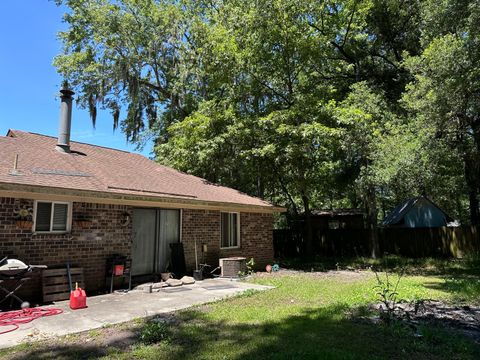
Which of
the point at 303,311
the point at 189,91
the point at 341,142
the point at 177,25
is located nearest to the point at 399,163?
the point at 341,142

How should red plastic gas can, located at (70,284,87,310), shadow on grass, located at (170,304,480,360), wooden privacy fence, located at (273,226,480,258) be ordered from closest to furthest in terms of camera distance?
shadow on grass, located at (170,304,480,360), red plastic gas can, located at (70,284,87,310), wooden privacy fence, located at (273,226,480,258)

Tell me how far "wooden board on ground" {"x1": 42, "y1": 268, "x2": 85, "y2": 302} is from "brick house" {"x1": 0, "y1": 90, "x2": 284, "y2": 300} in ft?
0.80

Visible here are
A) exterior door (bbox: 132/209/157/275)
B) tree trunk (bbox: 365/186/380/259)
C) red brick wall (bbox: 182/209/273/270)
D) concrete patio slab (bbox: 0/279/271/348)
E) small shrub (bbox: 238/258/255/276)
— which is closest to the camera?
concrete patio slab (bbox: 0/279/271/348)

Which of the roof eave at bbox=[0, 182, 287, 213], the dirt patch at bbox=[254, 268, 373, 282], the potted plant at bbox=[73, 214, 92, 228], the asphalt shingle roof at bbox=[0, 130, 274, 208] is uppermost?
the asphalt shingle roof at bbox=[0, 130, 274, 208]

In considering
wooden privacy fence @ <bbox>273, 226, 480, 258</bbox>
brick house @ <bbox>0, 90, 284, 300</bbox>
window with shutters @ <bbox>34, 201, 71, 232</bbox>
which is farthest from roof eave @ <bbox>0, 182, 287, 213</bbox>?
wooden privacy fence @ <bbox>273, 226, 480, 258</bbox>

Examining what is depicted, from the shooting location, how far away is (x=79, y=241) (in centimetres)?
844

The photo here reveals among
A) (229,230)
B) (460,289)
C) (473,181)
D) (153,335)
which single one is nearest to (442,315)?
(460,289)

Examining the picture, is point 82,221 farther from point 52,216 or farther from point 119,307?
point 119,307

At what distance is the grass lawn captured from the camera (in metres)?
4.54

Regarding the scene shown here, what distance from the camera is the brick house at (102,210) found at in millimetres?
7602

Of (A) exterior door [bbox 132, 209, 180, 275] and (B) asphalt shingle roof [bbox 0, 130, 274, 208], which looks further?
(A) exterior door [bbox 132, 209, 180, 275]

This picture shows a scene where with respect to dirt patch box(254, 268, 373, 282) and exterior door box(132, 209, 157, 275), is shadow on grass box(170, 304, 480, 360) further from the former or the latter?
dirt patch box(254, 268, 373, 282)

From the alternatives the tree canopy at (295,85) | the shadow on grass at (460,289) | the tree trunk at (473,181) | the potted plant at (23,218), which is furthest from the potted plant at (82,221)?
the tree trunk at (473,181)

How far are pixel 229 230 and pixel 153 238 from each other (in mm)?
3341
